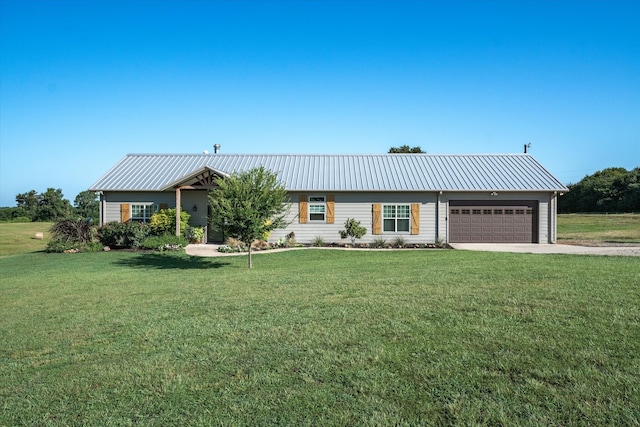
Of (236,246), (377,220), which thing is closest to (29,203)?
(236,246)

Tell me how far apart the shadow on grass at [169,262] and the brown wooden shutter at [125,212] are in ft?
16.1

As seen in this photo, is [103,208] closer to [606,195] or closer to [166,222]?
[166,222]

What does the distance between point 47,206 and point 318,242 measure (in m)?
49.9

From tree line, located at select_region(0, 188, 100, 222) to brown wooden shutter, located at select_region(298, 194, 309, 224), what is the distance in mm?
41455

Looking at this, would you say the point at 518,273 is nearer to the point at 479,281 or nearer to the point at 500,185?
the point at 479,281

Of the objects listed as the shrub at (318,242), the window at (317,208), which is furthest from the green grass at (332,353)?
the window at (317,208)

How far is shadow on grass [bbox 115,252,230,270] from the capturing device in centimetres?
1419

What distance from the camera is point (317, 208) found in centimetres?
2131

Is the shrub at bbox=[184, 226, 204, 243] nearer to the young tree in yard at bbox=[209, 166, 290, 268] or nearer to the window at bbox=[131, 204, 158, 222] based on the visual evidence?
the window at bbox=[131, 204, 158, 222]

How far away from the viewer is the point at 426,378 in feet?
13.1

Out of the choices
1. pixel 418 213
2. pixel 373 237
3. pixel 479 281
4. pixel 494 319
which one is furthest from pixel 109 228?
pixel 494 319

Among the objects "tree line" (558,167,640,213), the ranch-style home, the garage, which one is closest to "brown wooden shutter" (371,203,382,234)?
the ranch-style home

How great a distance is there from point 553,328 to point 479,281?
11.9 ft

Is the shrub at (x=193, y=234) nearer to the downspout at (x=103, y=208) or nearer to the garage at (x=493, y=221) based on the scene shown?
the downspout at (x=103, y=208)
